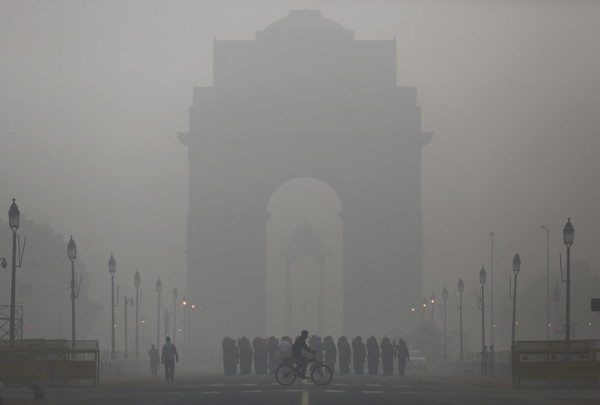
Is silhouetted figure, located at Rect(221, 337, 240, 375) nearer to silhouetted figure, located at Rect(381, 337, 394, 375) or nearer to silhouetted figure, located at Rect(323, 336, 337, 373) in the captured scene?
silhouetted figure, located at Rect(323, 336, 337, 373)

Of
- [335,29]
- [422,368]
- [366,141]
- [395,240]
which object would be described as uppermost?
[335,29]

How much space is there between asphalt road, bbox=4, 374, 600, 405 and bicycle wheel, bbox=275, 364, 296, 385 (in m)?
0.29

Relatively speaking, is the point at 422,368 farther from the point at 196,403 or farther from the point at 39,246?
the point at 39,246

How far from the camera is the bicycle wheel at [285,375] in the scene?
120 feet

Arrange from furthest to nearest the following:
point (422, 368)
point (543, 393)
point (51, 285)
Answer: point (51, 285) → point (422, 368) → point (543, 393)

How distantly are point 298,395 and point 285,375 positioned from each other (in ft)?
18.9

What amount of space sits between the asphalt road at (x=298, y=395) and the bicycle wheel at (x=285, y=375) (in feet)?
0.96

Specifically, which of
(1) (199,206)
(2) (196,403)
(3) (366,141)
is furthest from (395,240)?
(2) (196,403)

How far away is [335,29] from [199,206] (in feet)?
57.8

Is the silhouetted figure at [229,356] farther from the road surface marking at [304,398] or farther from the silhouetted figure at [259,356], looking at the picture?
the road surface marking at [304,398]

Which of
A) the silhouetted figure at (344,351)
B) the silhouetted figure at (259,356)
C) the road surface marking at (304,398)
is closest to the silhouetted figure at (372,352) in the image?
the silhouetted figure at (344,351)

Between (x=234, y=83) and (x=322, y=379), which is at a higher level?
(x=234, y=83)

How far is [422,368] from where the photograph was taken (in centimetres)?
6788

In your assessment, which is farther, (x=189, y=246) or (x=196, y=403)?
(x=189, y=246)
